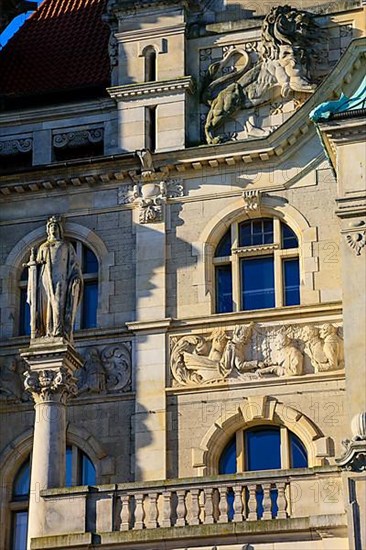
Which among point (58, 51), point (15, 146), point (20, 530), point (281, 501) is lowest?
point (281, 501)

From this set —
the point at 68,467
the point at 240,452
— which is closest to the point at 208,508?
the point at 240,452

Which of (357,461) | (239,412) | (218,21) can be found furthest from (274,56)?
(357,461)

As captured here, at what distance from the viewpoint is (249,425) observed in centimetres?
2672

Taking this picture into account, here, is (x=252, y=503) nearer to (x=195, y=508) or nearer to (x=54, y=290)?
(x=195, y=508)

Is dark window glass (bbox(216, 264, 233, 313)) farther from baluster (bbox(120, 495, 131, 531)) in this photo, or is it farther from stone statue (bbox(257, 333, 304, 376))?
baluster (bbox(120, 495, 131, 531))

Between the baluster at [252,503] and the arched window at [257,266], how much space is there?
5.11 m

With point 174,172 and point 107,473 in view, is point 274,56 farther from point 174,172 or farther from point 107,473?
point 107,473

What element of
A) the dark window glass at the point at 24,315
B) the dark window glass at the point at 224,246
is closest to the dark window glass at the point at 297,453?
the dark window glass at the point at 224,246

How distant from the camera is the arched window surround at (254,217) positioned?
27.3 meters

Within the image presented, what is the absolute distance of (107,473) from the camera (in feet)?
87.8

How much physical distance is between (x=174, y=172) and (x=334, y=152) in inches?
175

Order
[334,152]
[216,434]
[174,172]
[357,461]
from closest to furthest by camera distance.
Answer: [357,461] < [334,152] < [216,434] < [174,172]

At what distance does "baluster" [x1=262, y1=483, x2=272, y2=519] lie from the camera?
2264 centimetres

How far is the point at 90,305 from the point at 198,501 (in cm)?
618
